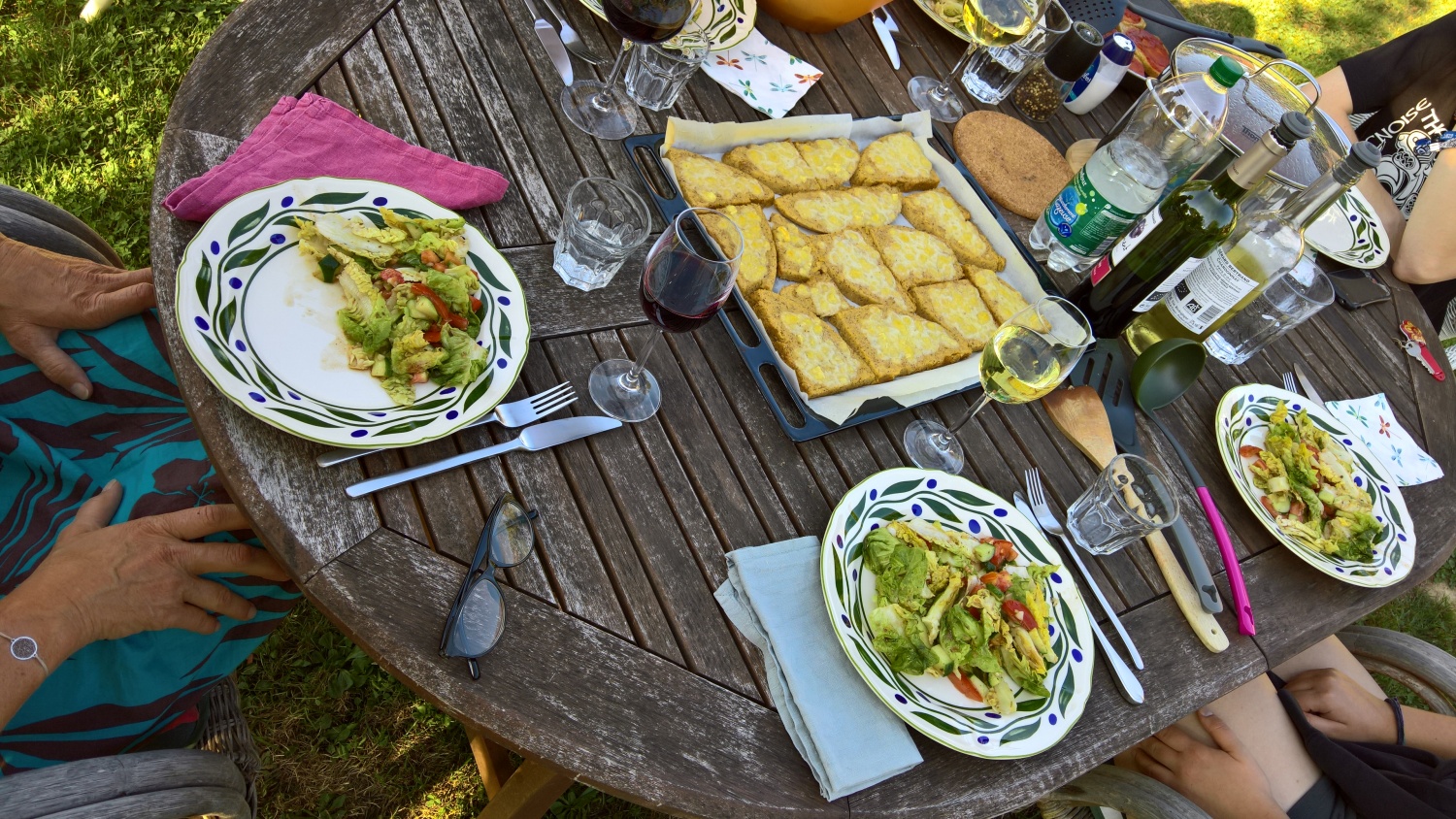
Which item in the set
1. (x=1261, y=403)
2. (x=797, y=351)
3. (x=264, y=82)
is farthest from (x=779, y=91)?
(x=1261, y=403)

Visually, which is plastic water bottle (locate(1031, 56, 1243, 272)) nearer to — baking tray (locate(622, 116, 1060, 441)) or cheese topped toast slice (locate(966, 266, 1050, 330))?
cheese topped toast slice (locate(966, 266, 1050, 330))

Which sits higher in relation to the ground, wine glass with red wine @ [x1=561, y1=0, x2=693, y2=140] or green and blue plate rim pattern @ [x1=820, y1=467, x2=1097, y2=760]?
wine glass with red wine @ [x1=561, y1=0, x2=693, y2=140]

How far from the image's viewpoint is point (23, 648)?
1178 millimetres

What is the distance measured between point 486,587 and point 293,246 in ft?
2.06

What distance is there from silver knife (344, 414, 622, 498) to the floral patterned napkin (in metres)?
1.89

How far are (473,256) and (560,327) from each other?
0.60 ft

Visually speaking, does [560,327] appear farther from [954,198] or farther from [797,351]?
[954,198]

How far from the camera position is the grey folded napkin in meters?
1.20

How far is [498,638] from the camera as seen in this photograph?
45.4 inches

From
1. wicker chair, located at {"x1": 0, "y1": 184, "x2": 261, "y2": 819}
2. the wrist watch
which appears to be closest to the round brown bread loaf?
wicker chair, located at {"x1": 0, "y1": 184, "x2": 261, "y2": 819}

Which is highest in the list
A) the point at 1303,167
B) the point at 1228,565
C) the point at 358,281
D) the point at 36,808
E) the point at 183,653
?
the point at 1303,167

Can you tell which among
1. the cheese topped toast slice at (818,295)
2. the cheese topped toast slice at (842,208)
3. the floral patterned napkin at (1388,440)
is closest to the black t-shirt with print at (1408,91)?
the floral patterned napkin at (1388,440)

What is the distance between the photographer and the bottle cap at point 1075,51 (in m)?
2.30

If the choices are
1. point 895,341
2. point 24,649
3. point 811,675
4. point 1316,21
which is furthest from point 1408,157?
point 1316,21
